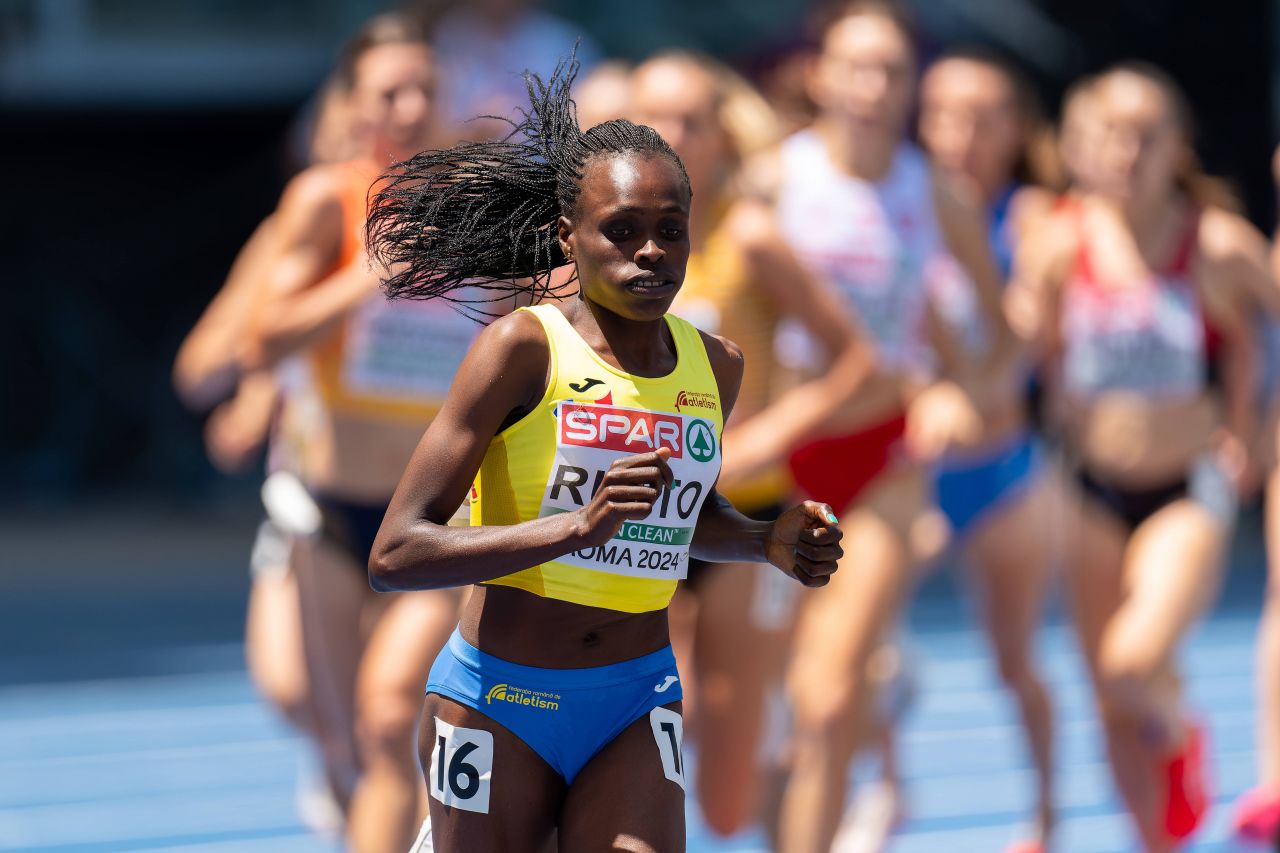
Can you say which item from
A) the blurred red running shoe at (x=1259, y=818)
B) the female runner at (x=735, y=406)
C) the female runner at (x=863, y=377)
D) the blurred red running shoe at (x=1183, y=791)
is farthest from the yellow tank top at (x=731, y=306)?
the blurred red running shoe at (x=1259, y=818)

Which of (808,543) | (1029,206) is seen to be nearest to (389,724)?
(808,543)

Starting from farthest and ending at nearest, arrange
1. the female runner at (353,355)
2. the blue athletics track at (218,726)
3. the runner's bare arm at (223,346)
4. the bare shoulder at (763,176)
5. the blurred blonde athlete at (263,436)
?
1. the blue athletics track at (218,726)
2. the runner's bare arm at (223,346)
3. the blurred blonde athlete at (263,436)
4. the bare shoulder at (763,176)
5. the female runner at (353,355)

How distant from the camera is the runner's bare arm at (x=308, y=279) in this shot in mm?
4891

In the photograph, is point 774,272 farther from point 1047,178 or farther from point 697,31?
point 697,31

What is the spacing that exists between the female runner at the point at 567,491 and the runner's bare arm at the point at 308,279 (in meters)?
1.63

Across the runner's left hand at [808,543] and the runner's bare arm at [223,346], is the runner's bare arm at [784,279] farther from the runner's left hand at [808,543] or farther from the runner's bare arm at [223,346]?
the runner's left hand at [808,543]

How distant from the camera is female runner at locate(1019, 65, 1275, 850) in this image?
5.79 m

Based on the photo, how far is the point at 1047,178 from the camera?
722 cm

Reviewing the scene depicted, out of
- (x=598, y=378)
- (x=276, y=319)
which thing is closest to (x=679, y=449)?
(x=598, y=378)

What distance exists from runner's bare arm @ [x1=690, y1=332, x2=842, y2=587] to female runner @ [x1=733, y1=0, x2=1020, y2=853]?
168 centimetres

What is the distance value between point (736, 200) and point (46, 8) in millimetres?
11171

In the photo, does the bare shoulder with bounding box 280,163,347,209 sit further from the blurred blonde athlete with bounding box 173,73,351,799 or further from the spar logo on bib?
the spar logo on bib

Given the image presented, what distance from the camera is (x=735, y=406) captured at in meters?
5.10

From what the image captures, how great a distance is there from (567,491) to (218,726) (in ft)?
19.2
